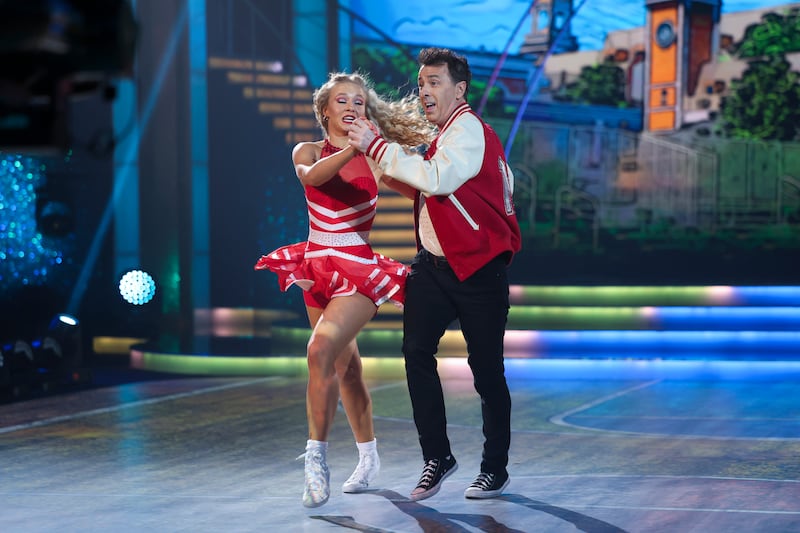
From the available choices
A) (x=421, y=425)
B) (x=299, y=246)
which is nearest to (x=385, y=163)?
(x=299, y=246)

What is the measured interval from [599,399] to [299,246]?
10.5 feet

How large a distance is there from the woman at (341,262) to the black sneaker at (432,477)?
27cm

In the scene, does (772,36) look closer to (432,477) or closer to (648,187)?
(648,187)

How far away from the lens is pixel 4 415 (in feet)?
21.9

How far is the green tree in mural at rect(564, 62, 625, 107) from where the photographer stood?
42.7ft

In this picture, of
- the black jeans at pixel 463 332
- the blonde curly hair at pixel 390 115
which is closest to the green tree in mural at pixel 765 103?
the blonde curly hair at pixel 390 115

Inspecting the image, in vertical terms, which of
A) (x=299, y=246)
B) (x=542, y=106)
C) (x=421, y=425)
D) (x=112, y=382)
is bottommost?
(x=112, y=382)

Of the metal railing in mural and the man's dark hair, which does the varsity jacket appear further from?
the metal railing in mural

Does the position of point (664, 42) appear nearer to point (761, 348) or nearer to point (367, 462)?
point (761, 348)

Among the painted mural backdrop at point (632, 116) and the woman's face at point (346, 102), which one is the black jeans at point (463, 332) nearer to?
the woman's face at point (346, 102)

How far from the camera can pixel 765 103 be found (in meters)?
12.6

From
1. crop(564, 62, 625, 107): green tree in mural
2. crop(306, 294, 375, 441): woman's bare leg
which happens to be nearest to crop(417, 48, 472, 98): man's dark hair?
crop(306, 294, 375, 441): woman's bare leg

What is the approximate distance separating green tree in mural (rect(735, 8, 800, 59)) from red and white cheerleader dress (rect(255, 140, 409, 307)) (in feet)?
30.8

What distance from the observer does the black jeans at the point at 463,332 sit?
406cm
